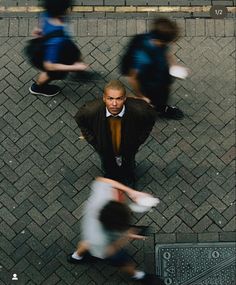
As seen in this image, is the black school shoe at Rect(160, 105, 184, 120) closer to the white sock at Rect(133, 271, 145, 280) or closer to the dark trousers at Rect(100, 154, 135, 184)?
the dark trousers at Rect(100, 154, 135, 184)

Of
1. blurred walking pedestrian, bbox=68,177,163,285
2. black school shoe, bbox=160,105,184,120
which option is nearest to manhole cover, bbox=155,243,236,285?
blurred walking pedestrian, bbox=68,177,163,285

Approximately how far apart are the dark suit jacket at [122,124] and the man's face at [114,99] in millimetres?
162

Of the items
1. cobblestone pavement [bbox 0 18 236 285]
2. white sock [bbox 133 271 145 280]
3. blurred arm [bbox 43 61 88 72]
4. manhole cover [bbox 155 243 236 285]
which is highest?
blurred arm [bbox 43 61 88 72]

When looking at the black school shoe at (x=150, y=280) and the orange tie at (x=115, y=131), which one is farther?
the black school shoe at (x=150, y=280)

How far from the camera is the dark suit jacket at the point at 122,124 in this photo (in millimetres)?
5758

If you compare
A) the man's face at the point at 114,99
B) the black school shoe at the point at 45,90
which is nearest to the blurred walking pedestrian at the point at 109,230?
the man's face at the point at 114,99

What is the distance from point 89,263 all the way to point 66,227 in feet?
1.81

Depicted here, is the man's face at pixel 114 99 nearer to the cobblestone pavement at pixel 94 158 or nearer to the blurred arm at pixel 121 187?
the blurred arm at pixel 121 187

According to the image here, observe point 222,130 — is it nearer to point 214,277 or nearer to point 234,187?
point 234,187

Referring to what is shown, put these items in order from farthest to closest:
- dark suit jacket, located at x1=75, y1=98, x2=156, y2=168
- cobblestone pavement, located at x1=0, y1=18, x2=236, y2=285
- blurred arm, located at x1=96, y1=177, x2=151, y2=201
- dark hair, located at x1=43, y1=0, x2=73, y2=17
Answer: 1. cobblestone pavement, located at x1=0, y1=18, x2=236, y2=285
2. dark hair, located at x1=43, y1=0, x2=73, y2=17
3. dark suit jacket, located at x1=75, y1=98, x2=156, y2=168
4. blurred arm, located at x1=96, y1=177, x2=151, y2=201

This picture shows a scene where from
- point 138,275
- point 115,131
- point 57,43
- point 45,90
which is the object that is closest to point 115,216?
point 115,131

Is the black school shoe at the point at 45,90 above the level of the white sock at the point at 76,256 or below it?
above

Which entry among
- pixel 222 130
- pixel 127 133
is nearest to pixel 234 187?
pixel 222 130

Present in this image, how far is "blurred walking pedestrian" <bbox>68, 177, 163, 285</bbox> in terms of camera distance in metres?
5.12
